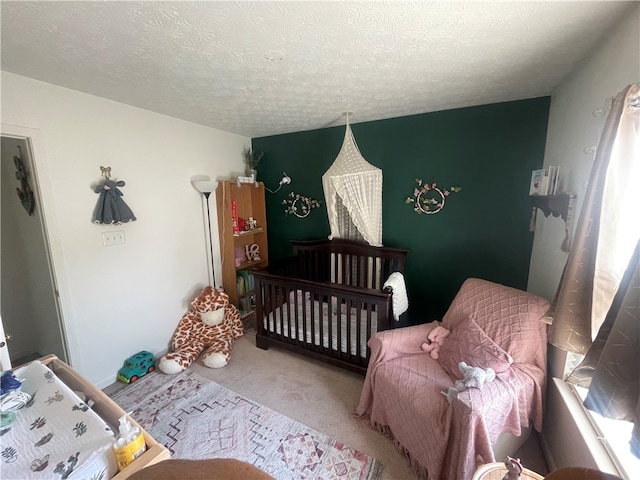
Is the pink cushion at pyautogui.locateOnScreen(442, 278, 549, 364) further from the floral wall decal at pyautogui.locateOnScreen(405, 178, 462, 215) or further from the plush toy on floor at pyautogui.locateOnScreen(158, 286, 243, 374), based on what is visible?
the plush toy on floor at pyautogui.locateOnScreen(158, 286, 243, 374)

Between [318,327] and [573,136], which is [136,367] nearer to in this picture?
[318,327]

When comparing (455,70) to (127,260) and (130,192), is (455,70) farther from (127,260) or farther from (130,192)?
(127,260)

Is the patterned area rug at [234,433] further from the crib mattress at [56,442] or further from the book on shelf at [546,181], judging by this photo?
the book on shelf at [546,181]

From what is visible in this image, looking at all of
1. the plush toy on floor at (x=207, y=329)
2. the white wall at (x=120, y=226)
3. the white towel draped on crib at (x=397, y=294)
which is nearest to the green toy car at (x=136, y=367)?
the white wall at (x=120, y=226)

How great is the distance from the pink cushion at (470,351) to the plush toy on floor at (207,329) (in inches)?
76.1

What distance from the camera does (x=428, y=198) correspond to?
262 cm

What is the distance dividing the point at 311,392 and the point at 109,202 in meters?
2.24

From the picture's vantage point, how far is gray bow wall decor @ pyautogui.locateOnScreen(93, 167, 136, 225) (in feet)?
6.61

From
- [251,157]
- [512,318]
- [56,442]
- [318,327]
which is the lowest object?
[318,327]

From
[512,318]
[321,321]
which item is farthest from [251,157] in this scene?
[512,318]

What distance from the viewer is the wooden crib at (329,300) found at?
211cm

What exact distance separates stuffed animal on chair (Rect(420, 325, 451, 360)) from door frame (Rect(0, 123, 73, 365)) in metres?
2.71

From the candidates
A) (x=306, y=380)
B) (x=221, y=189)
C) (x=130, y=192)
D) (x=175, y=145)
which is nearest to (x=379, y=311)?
(x=306, y=380)

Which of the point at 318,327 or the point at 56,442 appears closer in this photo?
the point at 56,442
